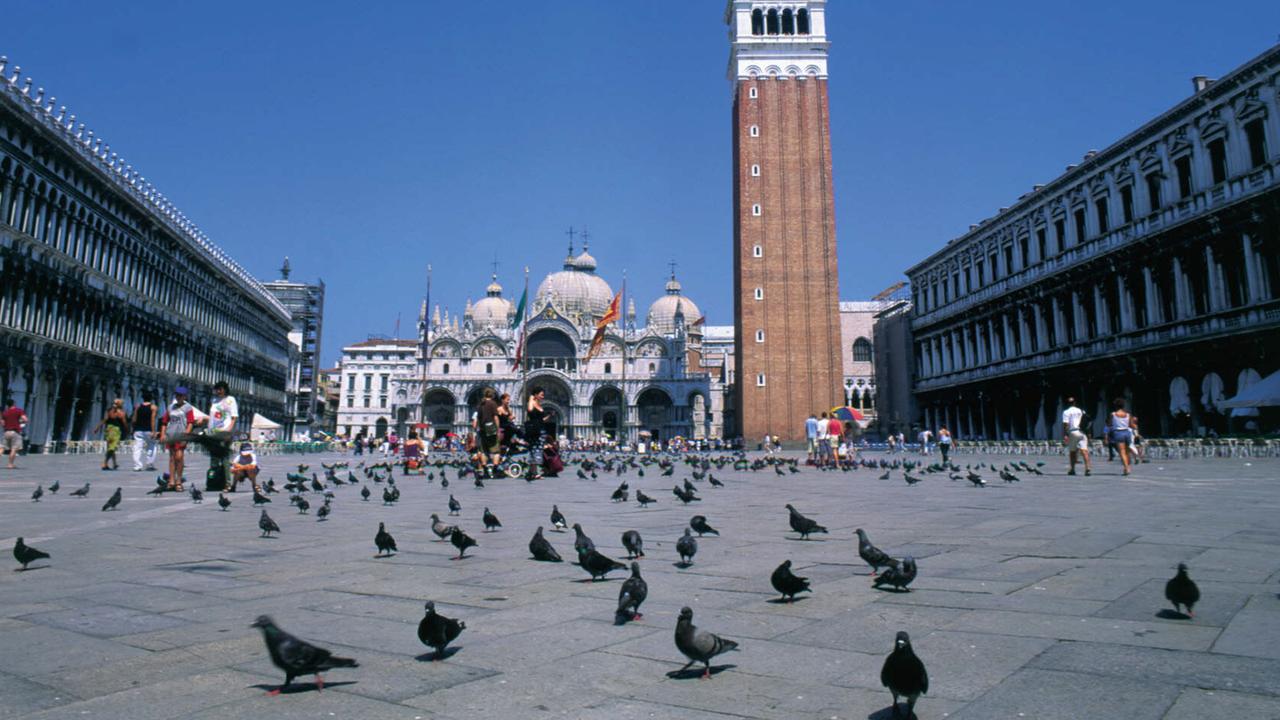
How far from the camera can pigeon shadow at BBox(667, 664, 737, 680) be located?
2701 mm

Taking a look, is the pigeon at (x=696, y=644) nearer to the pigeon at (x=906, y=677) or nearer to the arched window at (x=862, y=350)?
the pigeon at (x=906, y=677)

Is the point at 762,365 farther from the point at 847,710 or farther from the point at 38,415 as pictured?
the point at 847,710

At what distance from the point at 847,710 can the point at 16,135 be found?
30.2 meters

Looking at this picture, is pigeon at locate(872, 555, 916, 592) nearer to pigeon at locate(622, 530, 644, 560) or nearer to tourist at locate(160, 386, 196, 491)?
pigeon at locate(622, 530, 644, 560)

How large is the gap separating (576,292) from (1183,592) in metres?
70.9

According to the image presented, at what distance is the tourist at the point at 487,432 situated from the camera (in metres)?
13.5

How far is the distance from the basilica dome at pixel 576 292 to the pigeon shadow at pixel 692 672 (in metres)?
66.9

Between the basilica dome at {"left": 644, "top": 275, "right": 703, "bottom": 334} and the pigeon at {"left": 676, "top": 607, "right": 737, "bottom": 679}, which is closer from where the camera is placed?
the pigeon at {"left": 676, "top": 607, "right": 737, "bottom": 679}

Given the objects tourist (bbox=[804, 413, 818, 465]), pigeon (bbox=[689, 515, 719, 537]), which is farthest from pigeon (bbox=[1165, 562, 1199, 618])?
tourist (bbox=[804, 413, 818, 465])

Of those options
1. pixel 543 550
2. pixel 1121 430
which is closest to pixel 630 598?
pixel 543 550

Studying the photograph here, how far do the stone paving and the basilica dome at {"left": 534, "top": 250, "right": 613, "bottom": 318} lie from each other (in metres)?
64.0

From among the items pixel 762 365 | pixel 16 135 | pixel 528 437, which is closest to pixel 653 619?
pixel 528 437

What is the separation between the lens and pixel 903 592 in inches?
158

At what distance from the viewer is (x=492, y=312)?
74.9 metres
